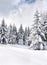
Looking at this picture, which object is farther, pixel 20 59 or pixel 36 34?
pixel 36 34

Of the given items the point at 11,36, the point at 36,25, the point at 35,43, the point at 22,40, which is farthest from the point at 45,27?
the point at 22,40

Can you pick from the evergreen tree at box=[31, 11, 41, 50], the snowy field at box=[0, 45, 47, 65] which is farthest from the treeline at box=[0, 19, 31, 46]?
the snowy field at box=[0, 45, 47, 65]

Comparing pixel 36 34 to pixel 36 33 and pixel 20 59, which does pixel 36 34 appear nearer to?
pixel 36 33

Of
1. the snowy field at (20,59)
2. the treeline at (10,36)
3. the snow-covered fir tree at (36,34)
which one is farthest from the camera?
the treeline at (10,36)

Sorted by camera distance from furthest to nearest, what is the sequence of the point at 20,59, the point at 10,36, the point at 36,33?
the point at 10,36 < the point at 36,33 < the point at 20,59

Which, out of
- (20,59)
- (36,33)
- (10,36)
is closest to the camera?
(20,59)

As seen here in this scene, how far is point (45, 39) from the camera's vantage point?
2752 cm

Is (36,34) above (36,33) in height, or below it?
below

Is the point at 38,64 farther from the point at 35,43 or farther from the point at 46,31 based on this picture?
the point at 46,31

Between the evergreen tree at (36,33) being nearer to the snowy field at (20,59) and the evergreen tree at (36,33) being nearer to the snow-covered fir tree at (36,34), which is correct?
the snow-covered fir tree at (36,34)

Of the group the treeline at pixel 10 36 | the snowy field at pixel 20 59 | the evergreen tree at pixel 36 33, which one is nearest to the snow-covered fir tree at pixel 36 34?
the evergreen tree at pixel 36 33

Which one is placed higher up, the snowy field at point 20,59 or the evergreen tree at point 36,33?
the evergreen tree at point 36,33

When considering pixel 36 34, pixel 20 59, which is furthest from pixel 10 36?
pixel 20 59

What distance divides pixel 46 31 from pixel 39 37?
4.62 metres
